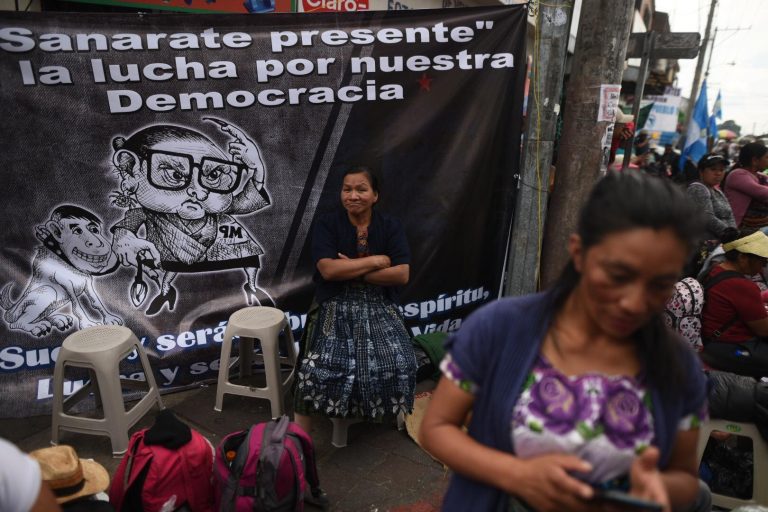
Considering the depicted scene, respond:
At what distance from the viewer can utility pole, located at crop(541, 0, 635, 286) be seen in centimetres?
362

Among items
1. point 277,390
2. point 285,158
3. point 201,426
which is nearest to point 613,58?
point 285,158

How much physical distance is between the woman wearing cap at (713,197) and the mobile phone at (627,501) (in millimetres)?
4751

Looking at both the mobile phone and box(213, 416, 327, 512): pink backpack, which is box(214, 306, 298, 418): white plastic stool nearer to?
box(213, 416, 327, 512): pink backpack

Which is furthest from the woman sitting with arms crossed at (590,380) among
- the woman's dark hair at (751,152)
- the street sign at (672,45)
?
the woman's dark hair at (751,152)

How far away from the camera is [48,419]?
3.46 metres

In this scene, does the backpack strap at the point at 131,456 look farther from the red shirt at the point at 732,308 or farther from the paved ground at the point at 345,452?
the red shirt at the point at 732,308

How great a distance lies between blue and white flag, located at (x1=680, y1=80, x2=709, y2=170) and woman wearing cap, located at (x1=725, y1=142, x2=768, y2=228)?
14.0 ft

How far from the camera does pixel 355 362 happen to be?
10.2 feet

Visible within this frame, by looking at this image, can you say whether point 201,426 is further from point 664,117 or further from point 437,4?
point 664,117

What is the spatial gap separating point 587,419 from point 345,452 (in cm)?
232

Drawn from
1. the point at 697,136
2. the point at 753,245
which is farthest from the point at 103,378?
the point at 697,136

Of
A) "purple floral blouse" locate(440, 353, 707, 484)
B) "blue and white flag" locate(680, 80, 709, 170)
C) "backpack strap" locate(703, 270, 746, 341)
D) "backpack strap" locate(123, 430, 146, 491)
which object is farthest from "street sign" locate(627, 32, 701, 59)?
"blue and white flag" locate(680, 80, 709, 170)

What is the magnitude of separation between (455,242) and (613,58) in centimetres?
172

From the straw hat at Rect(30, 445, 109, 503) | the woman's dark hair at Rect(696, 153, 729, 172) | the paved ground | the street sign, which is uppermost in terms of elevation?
the street sign
